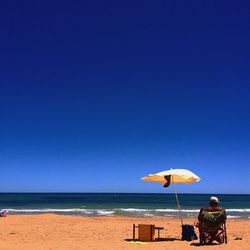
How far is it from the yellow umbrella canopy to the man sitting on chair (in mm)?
1407

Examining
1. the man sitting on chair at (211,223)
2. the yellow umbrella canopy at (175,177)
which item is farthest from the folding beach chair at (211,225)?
the yellow umbrella canopy at (175,177)

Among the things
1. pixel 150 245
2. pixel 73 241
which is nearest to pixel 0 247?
pixel 73 241

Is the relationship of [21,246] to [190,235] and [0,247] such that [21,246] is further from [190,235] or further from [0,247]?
[190,235]

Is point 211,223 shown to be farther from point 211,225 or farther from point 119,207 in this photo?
point 119,207

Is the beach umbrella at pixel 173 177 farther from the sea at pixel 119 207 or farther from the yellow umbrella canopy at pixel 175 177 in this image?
the sea at pixel 119 207

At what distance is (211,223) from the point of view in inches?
420

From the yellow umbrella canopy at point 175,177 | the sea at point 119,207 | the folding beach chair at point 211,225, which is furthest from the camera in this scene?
the sea at point 119,207

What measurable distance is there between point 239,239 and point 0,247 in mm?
7344

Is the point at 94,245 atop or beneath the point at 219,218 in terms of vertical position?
beneath

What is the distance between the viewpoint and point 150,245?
1090 cm

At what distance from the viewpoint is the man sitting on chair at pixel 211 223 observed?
10633 mm

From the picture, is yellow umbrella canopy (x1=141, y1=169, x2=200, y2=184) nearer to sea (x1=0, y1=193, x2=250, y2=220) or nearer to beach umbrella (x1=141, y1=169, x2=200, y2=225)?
beach umbrella (x1=141, y1=169, x2=200, y2=225)

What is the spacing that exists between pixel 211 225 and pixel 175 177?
207 cm

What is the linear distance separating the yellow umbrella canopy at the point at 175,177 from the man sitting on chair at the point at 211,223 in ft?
4.61
